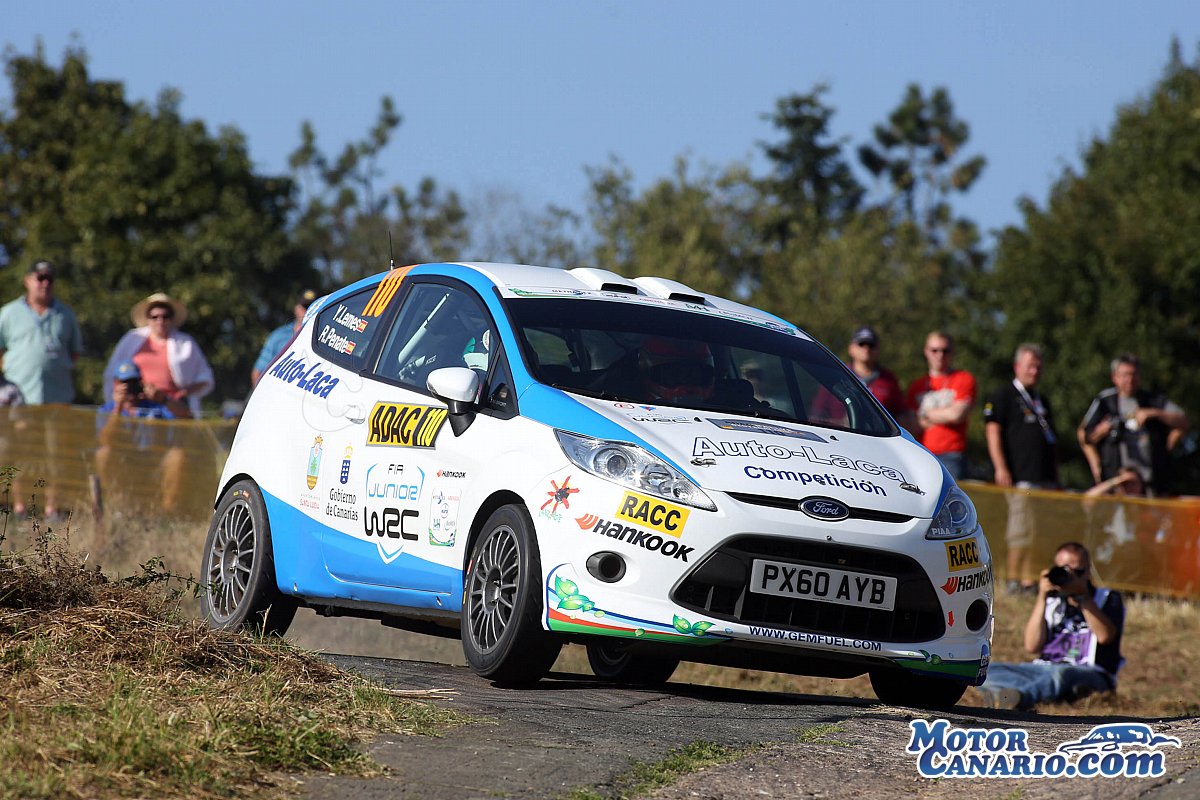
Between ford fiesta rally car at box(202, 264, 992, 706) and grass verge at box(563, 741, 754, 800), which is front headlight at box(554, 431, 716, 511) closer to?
ford fiesta rally car at box(202, 264, 992, 706)

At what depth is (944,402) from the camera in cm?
1398

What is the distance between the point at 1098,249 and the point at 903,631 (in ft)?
140

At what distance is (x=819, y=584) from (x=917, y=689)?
105cm

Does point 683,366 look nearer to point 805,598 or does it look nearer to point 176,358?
point 805,598

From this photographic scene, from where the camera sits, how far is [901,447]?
7.68 m

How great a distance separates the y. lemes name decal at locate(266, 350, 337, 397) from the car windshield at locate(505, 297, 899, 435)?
4.30 ft

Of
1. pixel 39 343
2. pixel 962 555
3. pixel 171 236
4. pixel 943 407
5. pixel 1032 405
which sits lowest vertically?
pixel 962 555

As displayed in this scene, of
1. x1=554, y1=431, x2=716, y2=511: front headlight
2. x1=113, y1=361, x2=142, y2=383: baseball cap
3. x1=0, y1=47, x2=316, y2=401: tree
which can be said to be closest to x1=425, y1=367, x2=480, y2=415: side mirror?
x1=554, y1=431, x2=716, y2=511: front headlight

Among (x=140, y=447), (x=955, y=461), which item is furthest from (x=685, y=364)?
(x=140, y=447)

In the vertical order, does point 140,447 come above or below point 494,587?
above

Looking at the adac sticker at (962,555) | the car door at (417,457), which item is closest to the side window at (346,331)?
the car door at (417,457)

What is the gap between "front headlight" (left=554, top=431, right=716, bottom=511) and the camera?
6.70m

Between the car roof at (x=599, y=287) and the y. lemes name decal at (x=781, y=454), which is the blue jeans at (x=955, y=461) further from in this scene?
the y. lemes name decal at (x=781, y=454)

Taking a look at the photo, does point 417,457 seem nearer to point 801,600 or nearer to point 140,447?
point 801,600
